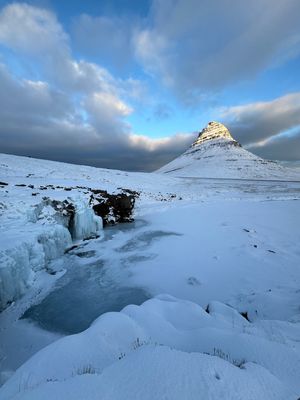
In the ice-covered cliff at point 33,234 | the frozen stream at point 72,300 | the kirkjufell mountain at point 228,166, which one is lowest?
the frozen stream at point 72,300

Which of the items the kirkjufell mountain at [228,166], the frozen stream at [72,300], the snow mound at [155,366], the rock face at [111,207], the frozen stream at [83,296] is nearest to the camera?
the snow mound at [155,366]

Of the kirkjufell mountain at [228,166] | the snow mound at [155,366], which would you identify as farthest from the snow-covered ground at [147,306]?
the kirkjufell mountain at [228,166]

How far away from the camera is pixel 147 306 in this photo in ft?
17.6

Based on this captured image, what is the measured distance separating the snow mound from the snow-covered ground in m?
0.01

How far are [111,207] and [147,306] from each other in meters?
14.1

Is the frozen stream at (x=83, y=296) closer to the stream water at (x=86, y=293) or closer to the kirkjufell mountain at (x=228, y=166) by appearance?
the stream water at (x=86, y=293)

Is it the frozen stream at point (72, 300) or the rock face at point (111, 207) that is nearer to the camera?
the frozen stream at point (72, 300)

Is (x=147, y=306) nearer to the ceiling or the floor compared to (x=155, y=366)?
nearer to the floor

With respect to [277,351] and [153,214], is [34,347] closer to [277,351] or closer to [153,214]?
[277,351]

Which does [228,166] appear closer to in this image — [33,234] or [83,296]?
[33,234]

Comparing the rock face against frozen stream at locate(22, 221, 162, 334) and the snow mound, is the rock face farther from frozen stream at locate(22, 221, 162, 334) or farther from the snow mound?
the snow mound

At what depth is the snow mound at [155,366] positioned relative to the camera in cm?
228

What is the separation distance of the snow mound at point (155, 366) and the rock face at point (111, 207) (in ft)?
46.3

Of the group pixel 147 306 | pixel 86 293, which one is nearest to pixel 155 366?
pixel 147 306
